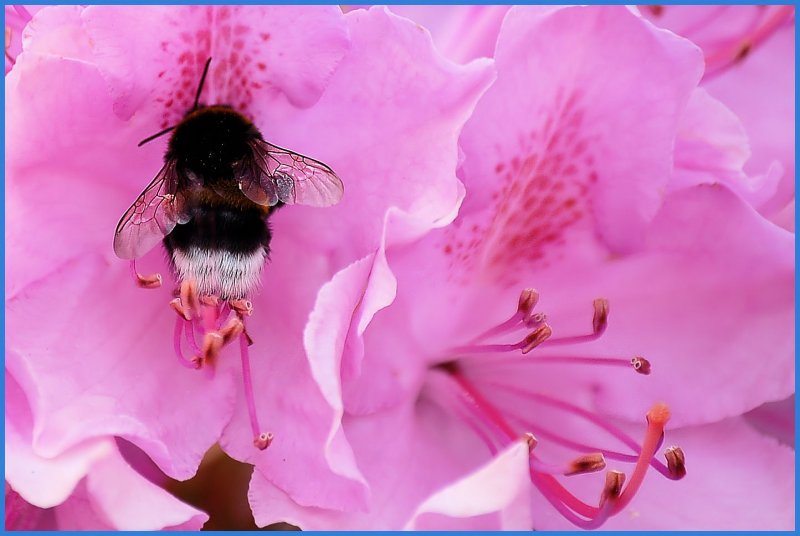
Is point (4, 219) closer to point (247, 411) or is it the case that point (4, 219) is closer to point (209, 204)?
point (209, 204)

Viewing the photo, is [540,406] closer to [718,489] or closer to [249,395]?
[718,489]

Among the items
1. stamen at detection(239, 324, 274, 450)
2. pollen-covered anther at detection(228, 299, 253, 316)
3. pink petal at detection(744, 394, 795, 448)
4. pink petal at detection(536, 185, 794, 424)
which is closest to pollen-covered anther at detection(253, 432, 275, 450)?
stamen at detection(239, 324, 274, 450)

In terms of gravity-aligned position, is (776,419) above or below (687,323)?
below

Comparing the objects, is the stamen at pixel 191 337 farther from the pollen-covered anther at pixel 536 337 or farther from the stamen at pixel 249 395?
the pollen-covered anther at pixel 536 337

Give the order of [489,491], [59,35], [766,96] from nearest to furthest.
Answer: [489,491], [59,35], [766,96]

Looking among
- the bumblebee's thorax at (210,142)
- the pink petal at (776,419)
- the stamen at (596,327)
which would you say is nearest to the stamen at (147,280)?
the bumblebee's thorax at (210,142)

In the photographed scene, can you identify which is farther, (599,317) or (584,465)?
(599,317)

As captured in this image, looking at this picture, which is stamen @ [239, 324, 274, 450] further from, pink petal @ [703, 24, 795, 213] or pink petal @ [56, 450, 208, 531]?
pink petal @ [703, 24, 795, 213]

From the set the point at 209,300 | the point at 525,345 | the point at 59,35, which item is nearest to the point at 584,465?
the point at 525,345
